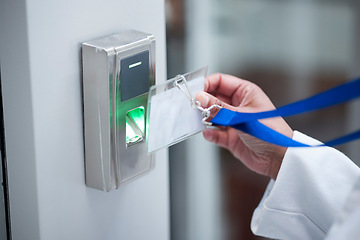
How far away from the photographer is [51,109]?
411 mm

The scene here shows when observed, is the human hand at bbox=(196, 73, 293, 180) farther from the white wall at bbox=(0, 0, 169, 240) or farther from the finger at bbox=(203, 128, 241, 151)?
the white wall at bbox=(0, 0, 169, 240)

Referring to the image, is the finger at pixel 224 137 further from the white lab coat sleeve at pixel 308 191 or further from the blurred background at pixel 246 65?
the blurred background at pixel 246 65

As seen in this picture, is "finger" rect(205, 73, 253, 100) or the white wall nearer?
the white wall

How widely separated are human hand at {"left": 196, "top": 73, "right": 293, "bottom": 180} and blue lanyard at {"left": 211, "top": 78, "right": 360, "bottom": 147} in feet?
0.34

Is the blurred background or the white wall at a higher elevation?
the white wall

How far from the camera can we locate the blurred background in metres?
1.33

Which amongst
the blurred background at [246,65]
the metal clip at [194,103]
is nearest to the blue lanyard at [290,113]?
the metal clip at [194,103]

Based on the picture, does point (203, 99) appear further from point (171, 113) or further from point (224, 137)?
point (224, 137)

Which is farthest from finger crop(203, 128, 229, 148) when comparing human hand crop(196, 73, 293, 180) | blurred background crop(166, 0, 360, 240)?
blurred background crop(166, 0, 360, 240)

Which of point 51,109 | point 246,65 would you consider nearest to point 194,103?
point 51,109

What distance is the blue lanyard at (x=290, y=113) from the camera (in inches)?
14.7

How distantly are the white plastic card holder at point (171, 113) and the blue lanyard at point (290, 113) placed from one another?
0.10 feet

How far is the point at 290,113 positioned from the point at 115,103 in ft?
0.48

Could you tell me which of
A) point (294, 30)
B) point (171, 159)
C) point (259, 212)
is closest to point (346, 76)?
point (294, 30)
